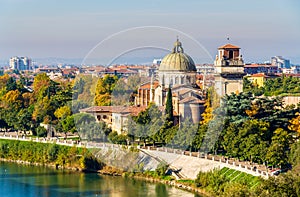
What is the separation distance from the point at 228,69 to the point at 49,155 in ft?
20.8

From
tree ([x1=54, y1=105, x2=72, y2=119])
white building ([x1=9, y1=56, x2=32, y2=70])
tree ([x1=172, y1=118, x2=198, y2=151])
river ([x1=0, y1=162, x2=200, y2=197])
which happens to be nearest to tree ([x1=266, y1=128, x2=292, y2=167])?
river ([x1=0, y1=162, x2=200, y2=197])

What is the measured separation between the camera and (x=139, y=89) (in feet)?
79.7

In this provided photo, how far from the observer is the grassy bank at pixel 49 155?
65.0 feet

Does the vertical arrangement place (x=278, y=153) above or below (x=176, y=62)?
below

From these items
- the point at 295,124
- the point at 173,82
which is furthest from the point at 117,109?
the point at 295,124

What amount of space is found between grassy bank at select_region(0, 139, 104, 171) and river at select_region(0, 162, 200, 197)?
526mm

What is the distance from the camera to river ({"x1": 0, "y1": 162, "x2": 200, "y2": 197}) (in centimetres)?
1655

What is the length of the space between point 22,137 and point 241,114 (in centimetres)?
681

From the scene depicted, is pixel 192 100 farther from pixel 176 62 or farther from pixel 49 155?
pixel 49 155

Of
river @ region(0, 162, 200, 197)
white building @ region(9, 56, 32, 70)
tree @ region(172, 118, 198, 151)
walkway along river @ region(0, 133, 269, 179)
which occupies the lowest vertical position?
river @ region(0, 162, 200, 197)

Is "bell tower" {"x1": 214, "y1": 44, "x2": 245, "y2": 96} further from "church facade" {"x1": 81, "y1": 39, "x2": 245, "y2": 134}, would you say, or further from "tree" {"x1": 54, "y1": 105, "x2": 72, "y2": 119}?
"tree" {"x1": 54, "y1": 105, "x2": 72, "y2": 119}

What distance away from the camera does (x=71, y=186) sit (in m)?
17.5

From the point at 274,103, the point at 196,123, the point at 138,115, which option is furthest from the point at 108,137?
the point at 274,103

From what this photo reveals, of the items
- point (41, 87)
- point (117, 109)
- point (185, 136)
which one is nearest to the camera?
point (185, 136)
